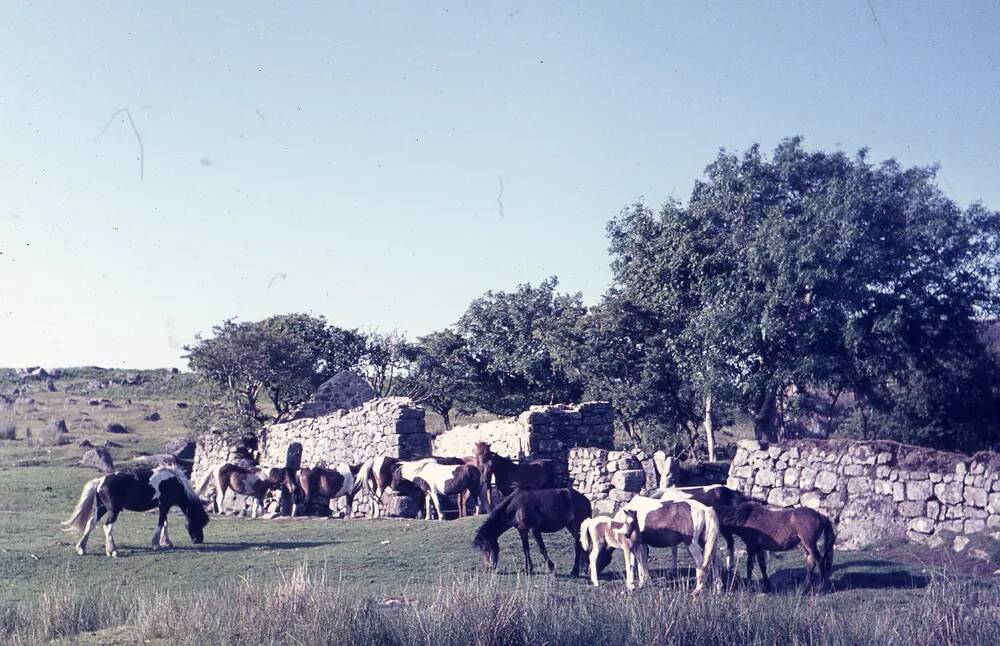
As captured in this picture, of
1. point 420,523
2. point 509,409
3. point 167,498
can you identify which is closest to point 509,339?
point 509,409

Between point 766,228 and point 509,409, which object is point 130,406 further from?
point 766,228

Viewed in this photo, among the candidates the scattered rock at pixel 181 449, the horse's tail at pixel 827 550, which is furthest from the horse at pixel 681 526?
the scattered rock at pixel 181 449

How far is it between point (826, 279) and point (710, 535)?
12722mm

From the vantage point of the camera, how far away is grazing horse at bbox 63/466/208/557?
15.4 metres

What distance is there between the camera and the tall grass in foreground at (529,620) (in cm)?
785

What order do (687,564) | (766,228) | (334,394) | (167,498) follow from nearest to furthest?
1. (687,564)
2. (167,498)
3. (766,228)
4. (334,394)

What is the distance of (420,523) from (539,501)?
5372 millimetres

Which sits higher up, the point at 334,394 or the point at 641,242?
the point at 641,242

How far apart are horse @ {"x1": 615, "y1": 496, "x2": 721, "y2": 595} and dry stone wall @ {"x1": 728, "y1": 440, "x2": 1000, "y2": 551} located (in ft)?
14.2

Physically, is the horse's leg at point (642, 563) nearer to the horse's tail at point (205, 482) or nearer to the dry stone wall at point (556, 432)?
the dry stone wall at point (556, 432)

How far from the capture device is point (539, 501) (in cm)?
1362

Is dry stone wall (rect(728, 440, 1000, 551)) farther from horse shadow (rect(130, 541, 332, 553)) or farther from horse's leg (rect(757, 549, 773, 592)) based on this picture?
horse shadow (rect(130, 541, 332, 553))

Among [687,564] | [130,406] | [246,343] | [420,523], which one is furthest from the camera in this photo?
[130,406]

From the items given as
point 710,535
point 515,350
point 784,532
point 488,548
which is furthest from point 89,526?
point 515,350
